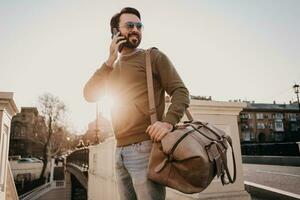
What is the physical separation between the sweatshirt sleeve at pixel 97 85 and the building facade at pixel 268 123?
6666cm

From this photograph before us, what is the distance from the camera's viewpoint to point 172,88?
5.93 ft

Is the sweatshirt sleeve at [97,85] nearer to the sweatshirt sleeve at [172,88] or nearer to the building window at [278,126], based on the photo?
the sweatshirt sleeve at [172,88]

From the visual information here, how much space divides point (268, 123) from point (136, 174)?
72.6 meters

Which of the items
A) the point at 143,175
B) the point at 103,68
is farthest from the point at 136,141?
the point at 103,68

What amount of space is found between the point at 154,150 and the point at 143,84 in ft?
1.88

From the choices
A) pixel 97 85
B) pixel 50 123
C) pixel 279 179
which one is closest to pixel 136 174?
pixel 97 85

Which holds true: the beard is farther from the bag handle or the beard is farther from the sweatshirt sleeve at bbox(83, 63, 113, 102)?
the sweatshirt sleeve at bbox(83, 63, 113, 102)

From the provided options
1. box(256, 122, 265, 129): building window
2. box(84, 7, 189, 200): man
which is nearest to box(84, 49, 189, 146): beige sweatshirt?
box(84, 7, 189, 200): man

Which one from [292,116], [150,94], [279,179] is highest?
[292,116]

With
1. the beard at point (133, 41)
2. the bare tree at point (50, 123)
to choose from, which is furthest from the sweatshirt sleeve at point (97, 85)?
the bare tree at point (50, 123)

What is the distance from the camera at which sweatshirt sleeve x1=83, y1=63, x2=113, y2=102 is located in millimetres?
2033

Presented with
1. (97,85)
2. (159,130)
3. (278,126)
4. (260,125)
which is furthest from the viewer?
(278,126)

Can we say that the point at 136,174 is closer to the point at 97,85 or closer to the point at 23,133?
the point at 97,85

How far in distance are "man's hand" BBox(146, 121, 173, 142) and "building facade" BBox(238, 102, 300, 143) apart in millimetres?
67051
